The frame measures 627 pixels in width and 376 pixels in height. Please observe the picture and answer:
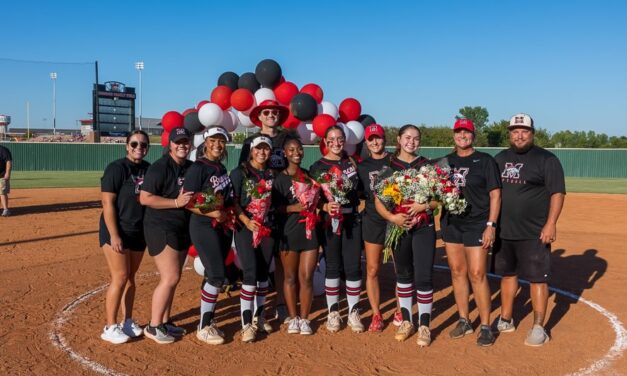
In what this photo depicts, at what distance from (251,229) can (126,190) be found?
1188 mm

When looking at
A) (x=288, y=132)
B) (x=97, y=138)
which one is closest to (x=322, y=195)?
(x=288, y=132)

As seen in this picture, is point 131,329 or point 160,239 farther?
point 131,329

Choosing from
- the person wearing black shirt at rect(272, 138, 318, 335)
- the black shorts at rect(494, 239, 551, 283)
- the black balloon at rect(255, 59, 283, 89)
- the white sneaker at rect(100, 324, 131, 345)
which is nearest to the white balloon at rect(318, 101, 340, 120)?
the black balloon at rect(255, 59, 283, 89)

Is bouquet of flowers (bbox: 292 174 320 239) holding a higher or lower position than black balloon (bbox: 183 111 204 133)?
lower

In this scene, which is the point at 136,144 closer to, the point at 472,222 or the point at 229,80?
the point at 472,222

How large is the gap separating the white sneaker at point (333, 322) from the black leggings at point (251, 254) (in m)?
0.90

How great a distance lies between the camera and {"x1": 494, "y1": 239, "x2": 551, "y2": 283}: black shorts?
539 cm

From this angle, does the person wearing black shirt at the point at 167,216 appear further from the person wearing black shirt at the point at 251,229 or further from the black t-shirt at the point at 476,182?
the black t-shirt at the point at 476,182

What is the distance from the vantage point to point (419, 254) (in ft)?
17.3

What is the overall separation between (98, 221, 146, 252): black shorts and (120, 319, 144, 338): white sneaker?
0.76 metres

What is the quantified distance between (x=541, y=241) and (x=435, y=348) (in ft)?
4.87

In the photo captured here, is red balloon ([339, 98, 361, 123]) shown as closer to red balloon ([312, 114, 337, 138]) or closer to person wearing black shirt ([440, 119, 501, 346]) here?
red balloon ([312, 114, 337, 138])

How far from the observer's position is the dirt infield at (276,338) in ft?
15.4

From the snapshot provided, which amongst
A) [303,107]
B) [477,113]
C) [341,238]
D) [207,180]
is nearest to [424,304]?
[341,238]
